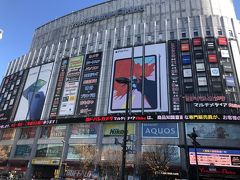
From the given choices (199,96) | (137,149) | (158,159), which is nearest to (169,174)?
(158,159)

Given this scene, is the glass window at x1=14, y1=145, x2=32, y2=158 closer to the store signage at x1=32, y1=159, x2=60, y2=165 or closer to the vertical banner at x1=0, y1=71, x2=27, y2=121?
the store signage at x1=32, y1=159, x2=60, y2=165

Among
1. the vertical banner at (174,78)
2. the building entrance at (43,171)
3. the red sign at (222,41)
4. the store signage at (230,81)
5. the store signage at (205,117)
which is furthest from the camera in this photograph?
the building entrance at (43,171)

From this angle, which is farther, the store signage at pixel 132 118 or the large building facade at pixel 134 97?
the large building facade at pixel 134 97

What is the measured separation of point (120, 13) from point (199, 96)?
3642 cm

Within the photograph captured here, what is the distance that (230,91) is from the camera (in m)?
47.8

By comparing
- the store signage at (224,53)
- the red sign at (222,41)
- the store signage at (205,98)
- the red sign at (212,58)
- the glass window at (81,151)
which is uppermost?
the red sign at (222,41)

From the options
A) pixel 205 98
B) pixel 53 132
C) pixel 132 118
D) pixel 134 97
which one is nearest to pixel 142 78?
pixel 134 97

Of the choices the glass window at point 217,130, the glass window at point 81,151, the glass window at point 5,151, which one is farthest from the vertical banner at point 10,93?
the glass window at point 217,130

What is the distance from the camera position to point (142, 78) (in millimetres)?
53500

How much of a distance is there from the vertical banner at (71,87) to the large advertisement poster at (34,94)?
609cm

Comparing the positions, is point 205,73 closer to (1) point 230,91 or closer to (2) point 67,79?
(1) point 230,91

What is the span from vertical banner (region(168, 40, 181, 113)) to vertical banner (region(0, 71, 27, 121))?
4131cm

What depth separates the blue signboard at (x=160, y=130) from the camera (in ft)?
152

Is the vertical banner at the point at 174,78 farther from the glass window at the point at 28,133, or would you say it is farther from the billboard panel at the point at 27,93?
the billboard panel at the point at 27,93
